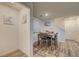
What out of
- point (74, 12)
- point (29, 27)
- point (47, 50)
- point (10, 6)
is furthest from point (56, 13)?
point (10, 6)

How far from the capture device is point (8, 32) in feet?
6.36

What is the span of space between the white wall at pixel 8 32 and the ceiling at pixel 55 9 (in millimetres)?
372

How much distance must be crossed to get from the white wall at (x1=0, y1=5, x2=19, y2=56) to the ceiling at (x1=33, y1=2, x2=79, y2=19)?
0.37m

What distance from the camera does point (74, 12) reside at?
1901 mm

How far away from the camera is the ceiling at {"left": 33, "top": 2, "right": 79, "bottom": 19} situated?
189 cm

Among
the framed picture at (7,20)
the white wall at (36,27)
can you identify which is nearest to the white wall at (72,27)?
the white wall at (36,27)

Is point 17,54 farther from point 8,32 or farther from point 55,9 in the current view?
point 55,9

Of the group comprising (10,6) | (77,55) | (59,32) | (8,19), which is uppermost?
(10,6)

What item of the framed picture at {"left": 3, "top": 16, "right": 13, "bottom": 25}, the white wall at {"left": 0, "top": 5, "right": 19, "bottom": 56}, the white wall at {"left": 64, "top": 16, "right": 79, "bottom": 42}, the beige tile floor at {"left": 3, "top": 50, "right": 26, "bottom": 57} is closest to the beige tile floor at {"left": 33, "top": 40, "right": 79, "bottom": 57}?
the white wall at {"left": 64, "top": 16, "right": 79, "bottom": 42}

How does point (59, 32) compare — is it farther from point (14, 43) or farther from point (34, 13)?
point (14, 43)

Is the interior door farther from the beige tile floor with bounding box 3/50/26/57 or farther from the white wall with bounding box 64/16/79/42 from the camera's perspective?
the beige tile floor with bounding box 3/50/26/57

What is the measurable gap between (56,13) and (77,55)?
79 cm

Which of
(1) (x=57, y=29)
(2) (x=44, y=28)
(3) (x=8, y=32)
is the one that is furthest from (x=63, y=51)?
(3) (x=8, y=32)

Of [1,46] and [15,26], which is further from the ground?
[15,26]
